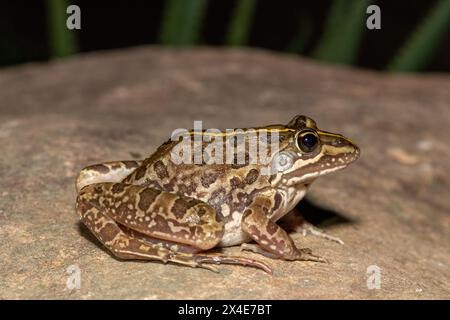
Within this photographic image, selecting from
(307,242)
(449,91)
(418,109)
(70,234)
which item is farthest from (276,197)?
(449,91)

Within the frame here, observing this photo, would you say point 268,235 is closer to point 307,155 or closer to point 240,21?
point 307,155

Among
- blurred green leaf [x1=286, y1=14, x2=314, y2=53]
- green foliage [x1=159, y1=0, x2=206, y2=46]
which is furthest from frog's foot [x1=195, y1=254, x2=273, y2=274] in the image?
blurred green leaf [x1=286, y1=14, x2=314, y2=53]

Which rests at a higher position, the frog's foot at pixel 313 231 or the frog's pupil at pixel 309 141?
the frog's pupil at pixel 309 141

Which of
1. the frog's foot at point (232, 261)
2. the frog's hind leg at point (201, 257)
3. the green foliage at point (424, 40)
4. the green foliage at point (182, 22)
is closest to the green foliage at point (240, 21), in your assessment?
the green foliage at point (182, 22)

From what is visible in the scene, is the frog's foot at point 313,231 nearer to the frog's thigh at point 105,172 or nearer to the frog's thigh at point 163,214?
the frog's thigh at point 163,214

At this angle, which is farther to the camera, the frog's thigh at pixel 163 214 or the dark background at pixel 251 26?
the dark background at pixel 251 26

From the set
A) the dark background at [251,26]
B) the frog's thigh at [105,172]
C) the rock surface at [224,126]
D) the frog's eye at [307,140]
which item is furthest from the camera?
the dark background at [251,26]

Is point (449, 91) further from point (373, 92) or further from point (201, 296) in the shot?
point (201, 296)
